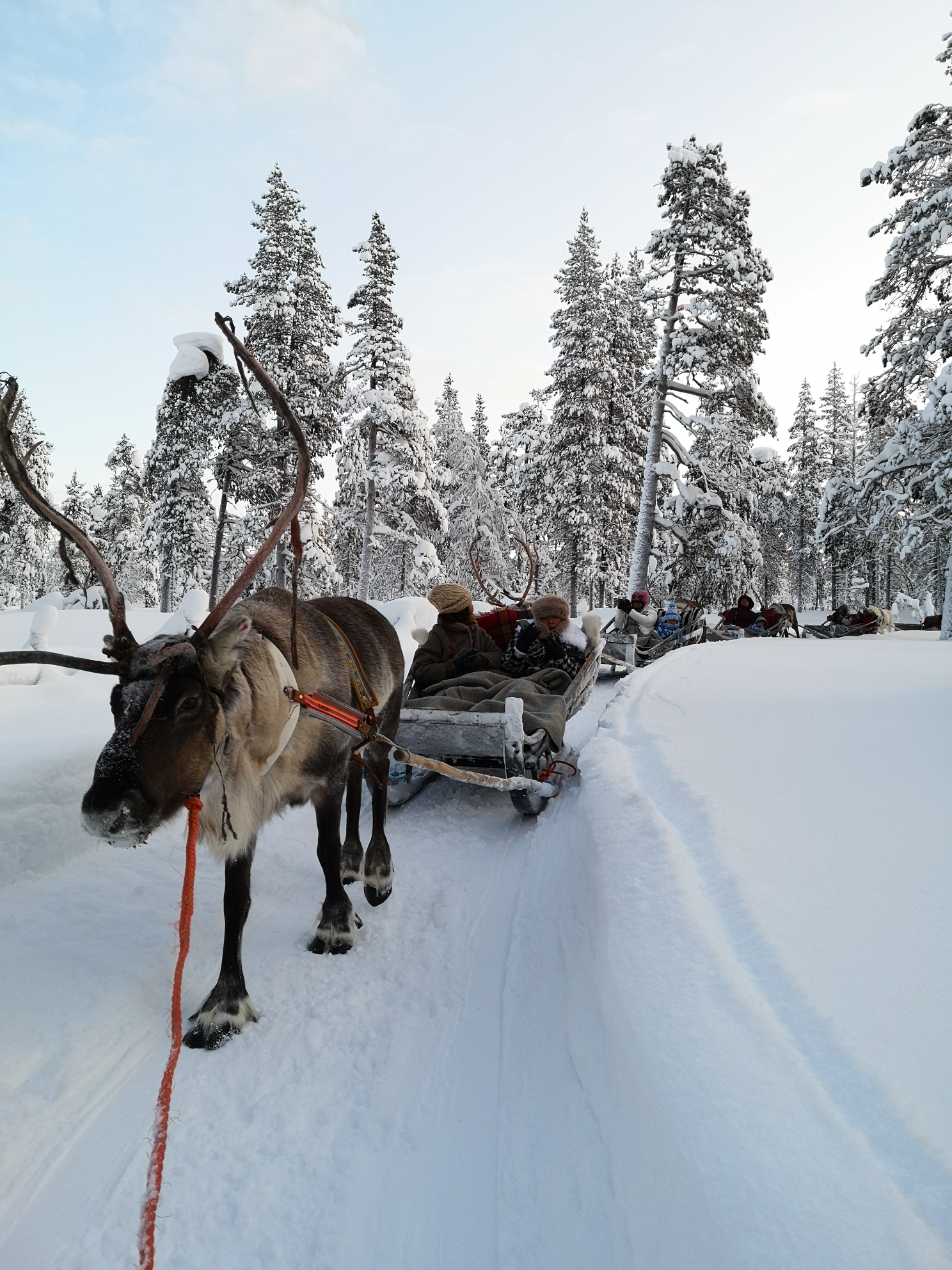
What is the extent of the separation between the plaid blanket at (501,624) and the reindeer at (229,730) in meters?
4.18

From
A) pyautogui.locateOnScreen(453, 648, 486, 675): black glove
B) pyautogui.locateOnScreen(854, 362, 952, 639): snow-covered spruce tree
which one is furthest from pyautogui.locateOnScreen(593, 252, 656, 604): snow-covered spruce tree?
pyautogui.locateOnScreen(453, 648, 486, 675): black glove

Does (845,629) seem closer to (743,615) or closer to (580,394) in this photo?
(743,615)

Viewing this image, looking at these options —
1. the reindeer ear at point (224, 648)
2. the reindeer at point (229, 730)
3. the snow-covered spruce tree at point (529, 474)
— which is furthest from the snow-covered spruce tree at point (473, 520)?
the reindeer ear at point (224, 648)

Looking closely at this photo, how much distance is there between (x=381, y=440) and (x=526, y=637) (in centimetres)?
1807

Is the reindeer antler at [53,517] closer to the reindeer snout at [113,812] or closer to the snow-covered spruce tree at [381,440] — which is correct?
the reindeer snout at [113,812]

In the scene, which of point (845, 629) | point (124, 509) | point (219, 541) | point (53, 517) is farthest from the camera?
point (124, 509)

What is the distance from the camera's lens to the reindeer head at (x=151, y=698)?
195 cm

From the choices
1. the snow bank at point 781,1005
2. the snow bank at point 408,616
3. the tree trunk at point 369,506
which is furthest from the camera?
the tree trunk at point 369,506

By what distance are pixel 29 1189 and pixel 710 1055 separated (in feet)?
6.57

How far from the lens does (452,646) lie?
6.57 metres

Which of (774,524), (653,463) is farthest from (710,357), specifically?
(774,524)

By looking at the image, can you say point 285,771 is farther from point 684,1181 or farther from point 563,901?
point 684,1181

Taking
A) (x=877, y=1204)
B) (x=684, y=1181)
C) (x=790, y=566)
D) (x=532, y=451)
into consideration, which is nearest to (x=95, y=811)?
(x=684, y=1181)

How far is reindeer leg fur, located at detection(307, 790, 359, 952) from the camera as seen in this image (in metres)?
3.18
